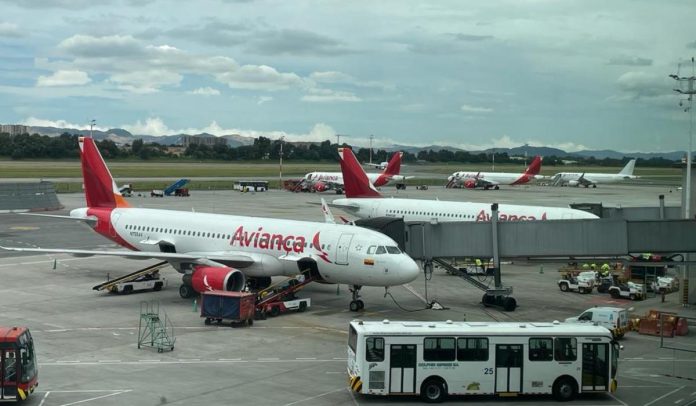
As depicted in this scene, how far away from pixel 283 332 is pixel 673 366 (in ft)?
56.5

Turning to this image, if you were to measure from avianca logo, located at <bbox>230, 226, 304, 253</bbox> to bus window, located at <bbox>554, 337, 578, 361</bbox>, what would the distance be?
19606mm

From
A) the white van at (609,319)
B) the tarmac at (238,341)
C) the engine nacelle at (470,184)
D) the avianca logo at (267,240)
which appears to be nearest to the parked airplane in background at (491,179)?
the engine nacelle at (470,184)

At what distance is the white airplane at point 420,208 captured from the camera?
214 ft

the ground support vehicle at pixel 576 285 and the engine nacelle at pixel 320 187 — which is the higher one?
the engine nacelle at pixel 320 187

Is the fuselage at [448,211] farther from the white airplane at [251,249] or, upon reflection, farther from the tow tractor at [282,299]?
the tow tractor at [282,299]

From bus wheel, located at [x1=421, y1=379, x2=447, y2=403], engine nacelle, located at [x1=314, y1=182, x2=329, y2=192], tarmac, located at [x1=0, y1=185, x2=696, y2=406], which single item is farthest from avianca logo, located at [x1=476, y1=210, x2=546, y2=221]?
engine nacelle, located at [x1=314, y1=182, x2=329, y2=192]

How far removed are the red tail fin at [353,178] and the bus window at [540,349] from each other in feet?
168

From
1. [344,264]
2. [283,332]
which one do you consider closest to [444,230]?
[344,264]

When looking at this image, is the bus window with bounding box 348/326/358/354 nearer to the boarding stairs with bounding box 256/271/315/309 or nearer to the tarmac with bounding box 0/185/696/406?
the tarmac with bounding box 0/185/696/406

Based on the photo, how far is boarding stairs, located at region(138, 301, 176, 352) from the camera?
1379 inches

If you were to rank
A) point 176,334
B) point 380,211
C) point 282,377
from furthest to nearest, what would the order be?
point 380,211 < point 176,334 < point 282,377

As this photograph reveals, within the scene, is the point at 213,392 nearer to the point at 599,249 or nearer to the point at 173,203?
the point at 599,249

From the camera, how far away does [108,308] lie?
44469 millimetres

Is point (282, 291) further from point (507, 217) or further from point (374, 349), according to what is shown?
point (507, 217)
